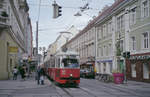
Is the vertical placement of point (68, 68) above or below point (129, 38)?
below

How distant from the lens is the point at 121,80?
2748cm

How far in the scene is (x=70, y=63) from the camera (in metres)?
21.4

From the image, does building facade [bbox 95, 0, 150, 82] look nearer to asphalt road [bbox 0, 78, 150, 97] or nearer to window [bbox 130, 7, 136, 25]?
window [bbox 130, 7, 136, 25]

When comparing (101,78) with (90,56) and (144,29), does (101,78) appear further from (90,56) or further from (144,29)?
(90,56)

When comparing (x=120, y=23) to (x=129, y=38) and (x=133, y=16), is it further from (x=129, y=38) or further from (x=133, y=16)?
(x=133, y=16)

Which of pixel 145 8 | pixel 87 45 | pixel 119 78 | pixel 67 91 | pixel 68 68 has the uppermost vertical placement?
pixel 145 8

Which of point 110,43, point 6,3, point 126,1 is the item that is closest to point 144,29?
point 126,1

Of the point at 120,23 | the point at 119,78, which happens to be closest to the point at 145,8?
the point at 120,23

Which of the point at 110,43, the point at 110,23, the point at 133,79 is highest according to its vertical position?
the point at 110,23

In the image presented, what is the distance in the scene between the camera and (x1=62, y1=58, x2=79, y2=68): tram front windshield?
21141mm

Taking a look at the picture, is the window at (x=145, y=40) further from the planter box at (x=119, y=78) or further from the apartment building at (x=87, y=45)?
the apartment building at (x=87, y=45)

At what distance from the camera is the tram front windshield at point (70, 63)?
21141mm

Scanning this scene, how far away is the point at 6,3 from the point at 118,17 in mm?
17136

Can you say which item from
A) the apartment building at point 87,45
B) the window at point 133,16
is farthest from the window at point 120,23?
the apartment building at point 87,45
